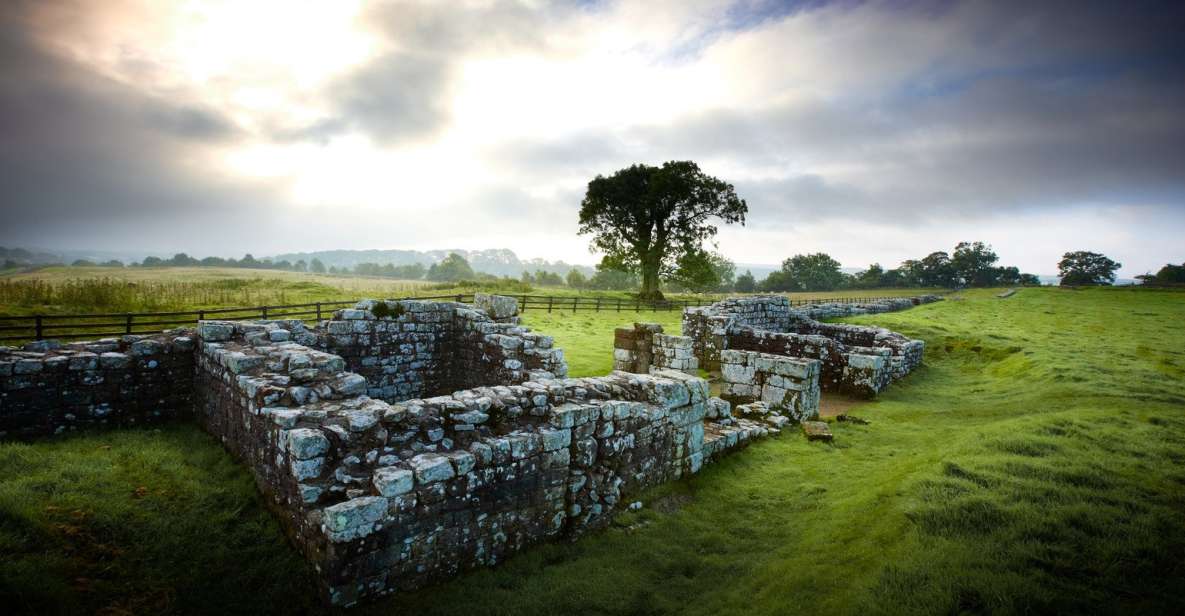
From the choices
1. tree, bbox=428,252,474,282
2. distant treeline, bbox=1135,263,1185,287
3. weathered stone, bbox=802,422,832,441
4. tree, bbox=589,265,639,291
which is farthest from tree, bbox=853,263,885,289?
weathered stone, bbox=802,422,832,441

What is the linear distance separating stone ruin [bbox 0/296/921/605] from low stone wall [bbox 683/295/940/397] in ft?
13.3

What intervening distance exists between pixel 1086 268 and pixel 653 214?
6555 centimetres

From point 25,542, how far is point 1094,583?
9078mm

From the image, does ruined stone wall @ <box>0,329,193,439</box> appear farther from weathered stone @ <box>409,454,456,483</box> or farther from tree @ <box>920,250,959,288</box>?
tree @ <box>920,250,959,288</box>

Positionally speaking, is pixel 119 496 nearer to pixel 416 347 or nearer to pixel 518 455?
pixel 518 455

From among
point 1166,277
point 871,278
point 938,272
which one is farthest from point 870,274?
point 1166,277

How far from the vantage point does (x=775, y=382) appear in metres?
10.7

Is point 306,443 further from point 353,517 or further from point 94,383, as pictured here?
point 94,383

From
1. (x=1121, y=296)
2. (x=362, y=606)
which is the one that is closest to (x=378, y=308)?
(x=362, y=606)

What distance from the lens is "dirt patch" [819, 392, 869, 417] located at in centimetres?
1195

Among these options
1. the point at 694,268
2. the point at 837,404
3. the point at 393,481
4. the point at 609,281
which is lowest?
the point at 837,404

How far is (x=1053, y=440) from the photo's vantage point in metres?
6.65

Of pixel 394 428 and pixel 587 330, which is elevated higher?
pixel 394 428

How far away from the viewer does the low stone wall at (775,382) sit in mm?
10375
